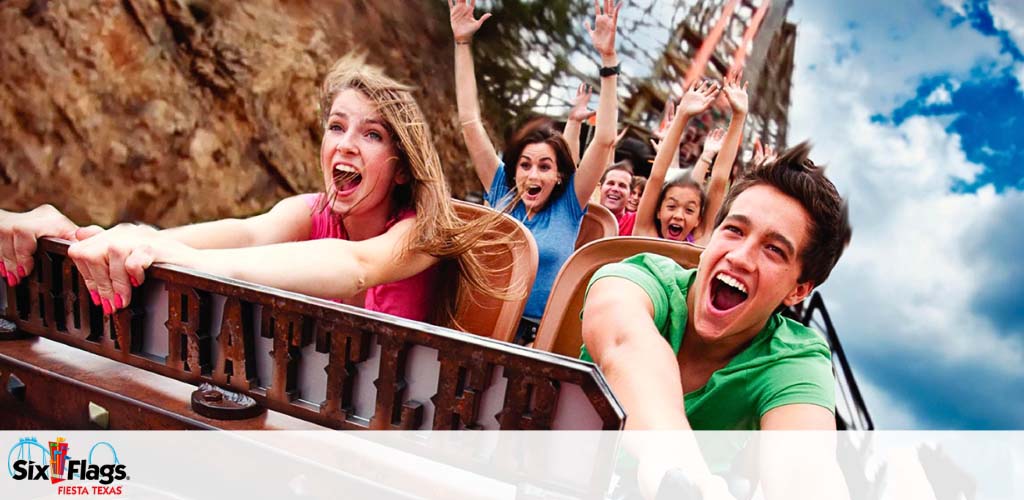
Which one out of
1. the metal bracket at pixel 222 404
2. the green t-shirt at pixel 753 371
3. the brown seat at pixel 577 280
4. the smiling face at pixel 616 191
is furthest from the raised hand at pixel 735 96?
the smiling face at pixel 616 191

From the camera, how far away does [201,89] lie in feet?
1.40

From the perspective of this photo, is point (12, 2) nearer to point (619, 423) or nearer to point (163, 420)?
point (163, 420)

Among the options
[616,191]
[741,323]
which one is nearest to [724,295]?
[741,323]

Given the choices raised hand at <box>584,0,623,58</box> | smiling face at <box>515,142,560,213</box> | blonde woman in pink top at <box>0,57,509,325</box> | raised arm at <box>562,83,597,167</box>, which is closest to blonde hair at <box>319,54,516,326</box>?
blonde woman in pink top at <box>0,57,509,325</box>

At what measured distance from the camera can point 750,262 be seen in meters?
0.31

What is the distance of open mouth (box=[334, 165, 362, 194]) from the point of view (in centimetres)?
40

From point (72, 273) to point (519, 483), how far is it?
272 mm

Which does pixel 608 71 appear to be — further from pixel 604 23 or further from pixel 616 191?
pixel 616 191

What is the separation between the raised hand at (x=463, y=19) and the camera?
0.53 meters

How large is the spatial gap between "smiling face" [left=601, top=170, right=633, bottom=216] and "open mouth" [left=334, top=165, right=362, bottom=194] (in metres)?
1.03

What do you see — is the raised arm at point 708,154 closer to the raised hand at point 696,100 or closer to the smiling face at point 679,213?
the smiling face at point 679,213

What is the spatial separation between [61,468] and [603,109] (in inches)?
28.3

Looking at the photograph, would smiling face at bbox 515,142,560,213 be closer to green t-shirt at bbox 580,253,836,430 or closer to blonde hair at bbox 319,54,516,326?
blonde hair at bbox 319,54,516,326

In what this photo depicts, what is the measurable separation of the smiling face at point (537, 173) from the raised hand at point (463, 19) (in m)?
0.43
